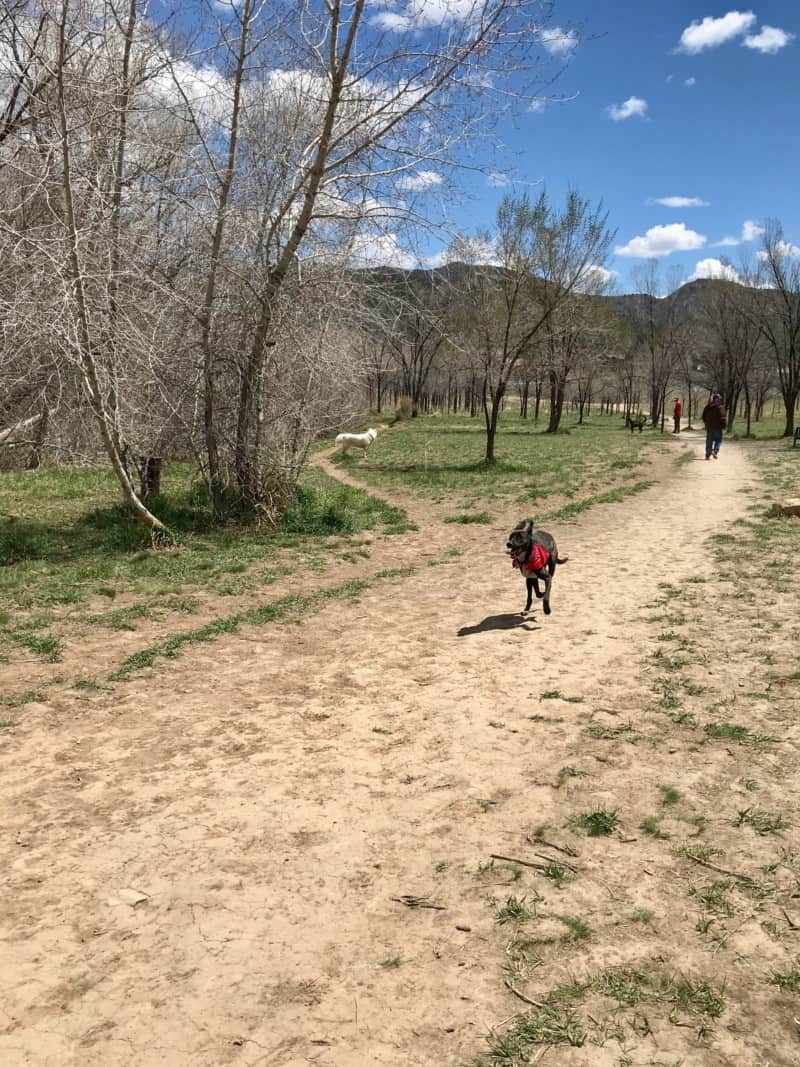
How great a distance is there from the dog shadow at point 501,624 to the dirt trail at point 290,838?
3 centimetres

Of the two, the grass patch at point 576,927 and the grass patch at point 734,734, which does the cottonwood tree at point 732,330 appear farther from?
the grass patch at point 576,927

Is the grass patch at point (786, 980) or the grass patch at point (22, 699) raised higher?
the grass patch at point (786, 980)

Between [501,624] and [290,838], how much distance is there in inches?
138

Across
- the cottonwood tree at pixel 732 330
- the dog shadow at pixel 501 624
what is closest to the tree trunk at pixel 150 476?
the dog shadow at pixel 501 624

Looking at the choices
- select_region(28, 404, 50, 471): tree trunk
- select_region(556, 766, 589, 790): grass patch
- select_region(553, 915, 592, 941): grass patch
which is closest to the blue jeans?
select_region(28, 404, 50, 471): tree trunk

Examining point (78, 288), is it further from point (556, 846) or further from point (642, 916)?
point (642, 916)

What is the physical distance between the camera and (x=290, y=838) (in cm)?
338

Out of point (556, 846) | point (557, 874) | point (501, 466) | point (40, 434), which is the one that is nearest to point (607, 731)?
point (556, 846)

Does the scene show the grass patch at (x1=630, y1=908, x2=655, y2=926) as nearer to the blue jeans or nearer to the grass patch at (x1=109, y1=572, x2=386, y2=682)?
the grass patch at (x1=109, y1=572, x2=386, y2=682)

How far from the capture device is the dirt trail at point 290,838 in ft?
7.64

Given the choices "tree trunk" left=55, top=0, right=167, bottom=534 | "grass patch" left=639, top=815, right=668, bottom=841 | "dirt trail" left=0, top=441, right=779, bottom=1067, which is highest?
"tree trunk" left=55, top=0, right=167, bottom=534

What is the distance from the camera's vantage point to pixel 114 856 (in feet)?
10.7

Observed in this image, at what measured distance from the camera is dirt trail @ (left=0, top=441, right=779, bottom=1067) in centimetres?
233

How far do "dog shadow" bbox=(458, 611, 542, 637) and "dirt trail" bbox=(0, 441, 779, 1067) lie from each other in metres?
0.03
